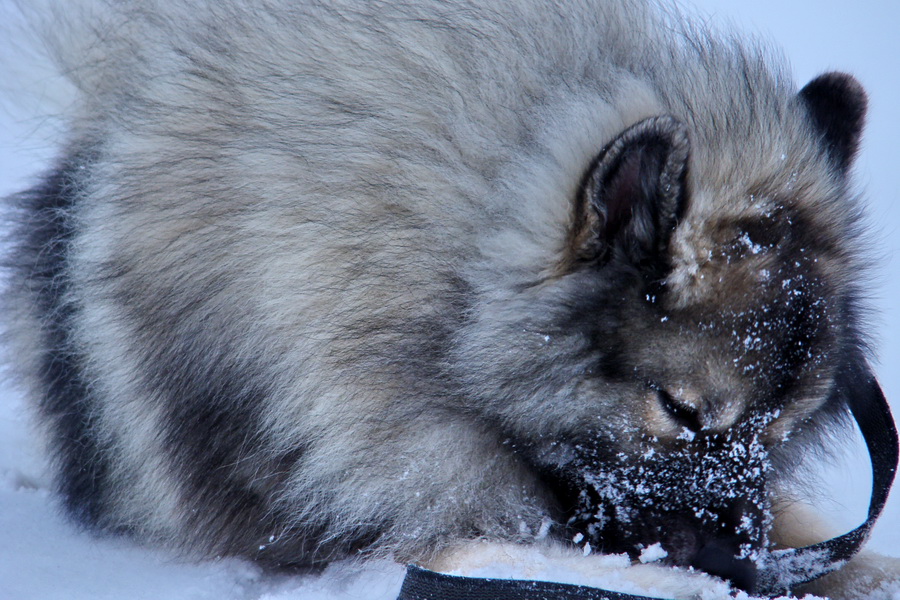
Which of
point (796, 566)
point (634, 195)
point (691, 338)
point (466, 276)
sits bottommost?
point (796, 566)

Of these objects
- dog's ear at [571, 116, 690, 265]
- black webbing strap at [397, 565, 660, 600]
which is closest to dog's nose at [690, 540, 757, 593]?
black webbing strap at [397, 565, 660, 600]

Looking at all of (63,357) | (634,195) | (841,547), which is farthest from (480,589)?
(63,357)

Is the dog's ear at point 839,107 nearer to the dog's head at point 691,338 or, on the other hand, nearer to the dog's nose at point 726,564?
the dog's head at point 691,338

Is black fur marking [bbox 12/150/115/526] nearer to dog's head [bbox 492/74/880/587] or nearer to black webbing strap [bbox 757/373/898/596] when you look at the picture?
dog's head [bbox 492/74/880/587]

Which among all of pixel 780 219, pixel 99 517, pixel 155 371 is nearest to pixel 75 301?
pixel 155 371

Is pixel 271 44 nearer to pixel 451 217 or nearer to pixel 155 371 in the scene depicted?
pixel 451 217

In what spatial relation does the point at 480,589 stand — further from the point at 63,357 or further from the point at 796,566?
the point at 63,357

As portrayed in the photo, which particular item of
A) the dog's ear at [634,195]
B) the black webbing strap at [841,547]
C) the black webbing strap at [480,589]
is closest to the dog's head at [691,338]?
the dog's ear at [634,195]
